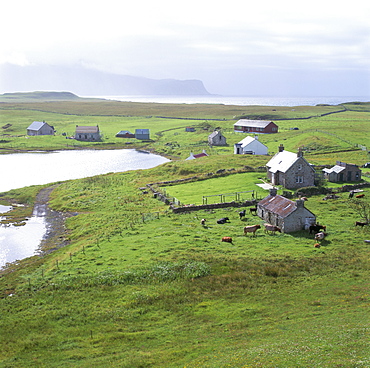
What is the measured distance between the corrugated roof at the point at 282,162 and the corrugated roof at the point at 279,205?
15635 millimetres

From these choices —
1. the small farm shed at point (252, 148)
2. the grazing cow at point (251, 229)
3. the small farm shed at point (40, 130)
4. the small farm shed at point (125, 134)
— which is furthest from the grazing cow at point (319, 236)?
the small farm shed at point (40, 130)

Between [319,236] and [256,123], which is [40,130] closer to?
[256,123]

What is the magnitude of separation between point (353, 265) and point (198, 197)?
96.7 feet

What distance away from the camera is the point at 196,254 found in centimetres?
3944

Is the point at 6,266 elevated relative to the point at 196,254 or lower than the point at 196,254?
lower

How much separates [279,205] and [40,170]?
239ft

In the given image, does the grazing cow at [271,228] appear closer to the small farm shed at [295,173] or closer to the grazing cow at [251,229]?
the grazing cow at [251,229]

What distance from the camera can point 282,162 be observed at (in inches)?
2697

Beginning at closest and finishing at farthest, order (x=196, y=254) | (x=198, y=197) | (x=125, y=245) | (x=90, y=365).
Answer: (x=90, y=365)
(x=196, y=254)
(x=125, y=245)
(x=198, y=197)

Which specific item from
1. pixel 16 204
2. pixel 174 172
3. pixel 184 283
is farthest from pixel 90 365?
pixel 174 172

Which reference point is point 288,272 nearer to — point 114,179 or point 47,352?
point 47,352

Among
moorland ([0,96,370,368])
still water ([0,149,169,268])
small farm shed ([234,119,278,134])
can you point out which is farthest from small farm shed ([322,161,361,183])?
small farm shed ([234,119,278,134])

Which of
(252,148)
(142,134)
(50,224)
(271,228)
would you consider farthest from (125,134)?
(271,228)

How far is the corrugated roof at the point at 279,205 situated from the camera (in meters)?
46.6
